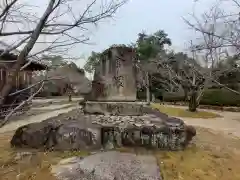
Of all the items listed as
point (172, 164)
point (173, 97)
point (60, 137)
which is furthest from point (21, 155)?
point (173, 97)

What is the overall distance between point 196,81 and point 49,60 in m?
16.8

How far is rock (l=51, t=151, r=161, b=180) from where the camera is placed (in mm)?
4227

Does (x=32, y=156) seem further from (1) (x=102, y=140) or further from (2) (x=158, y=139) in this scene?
(2) (x=158, y=139)

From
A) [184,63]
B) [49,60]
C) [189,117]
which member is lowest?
[189,117]

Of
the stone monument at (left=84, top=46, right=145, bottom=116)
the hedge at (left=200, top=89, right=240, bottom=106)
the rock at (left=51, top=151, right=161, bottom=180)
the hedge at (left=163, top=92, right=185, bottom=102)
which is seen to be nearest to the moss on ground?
the rock at (left=51, top=151, right=161, bottom=180)

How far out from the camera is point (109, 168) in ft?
14.7

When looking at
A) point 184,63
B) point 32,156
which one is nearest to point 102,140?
point 32,156

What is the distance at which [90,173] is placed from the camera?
4297 mm

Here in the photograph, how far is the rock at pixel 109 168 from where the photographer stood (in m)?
4.23

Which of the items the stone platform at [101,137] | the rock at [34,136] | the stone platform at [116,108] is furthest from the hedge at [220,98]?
the rock at [34,136]

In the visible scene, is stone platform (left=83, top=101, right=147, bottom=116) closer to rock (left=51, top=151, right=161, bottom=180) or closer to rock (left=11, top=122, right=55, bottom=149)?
rock (left=11, top=122, right=55, bottom=149)

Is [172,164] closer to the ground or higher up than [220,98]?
closer to the ground

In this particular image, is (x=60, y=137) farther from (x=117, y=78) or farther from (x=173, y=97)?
(x=173, y=97)

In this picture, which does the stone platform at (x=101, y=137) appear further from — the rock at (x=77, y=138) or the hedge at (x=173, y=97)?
the hedge at (x=173, y=97)
